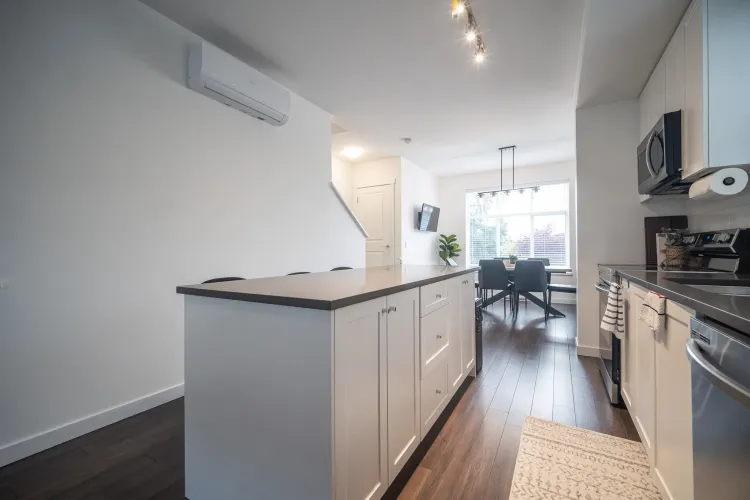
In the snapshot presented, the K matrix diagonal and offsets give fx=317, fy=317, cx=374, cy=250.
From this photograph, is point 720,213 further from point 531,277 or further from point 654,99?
point 531,277

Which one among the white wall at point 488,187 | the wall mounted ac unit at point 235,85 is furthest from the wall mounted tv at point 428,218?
the wall mounted ac unit at point 235,85

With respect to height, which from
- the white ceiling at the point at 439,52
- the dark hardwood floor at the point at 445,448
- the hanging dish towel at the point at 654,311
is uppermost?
the white ceiling at the point at 439,52

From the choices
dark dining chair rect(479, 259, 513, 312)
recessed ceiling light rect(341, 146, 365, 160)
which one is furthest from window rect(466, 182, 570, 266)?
recessed ceiling light rect(341, 146, 365, 160)

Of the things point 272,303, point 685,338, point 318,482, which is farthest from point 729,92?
point 318,482

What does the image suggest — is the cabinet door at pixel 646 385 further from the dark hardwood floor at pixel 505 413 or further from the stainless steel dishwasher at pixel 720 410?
the stainless steel dishwasher at pixel 720 410

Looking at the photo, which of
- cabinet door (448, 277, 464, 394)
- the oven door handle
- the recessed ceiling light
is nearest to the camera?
the oven door handle

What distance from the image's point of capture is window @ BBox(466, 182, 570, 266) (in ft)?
19.8

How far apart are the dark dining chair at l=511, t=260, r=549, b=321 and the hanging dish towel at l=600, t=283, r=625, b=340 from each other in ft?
8.48

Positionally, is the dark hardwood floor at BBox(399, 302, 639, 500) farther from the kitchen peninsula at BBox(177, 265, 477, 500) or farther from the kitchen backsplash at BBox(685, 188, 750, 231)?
the kitchen backsplash at BBox(685, 188, 750, 231)

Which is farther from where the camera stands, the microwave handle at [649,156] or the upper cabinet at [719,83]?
the microwave handle at [649,156]

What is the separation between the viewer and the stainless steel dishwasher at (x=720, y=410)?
70 centimetres

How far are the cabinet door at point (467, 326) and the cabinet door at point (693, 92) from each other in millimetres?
1424

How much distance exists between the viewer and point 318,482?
98cm

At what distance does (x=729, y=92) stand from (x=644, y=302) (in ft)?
3.75
